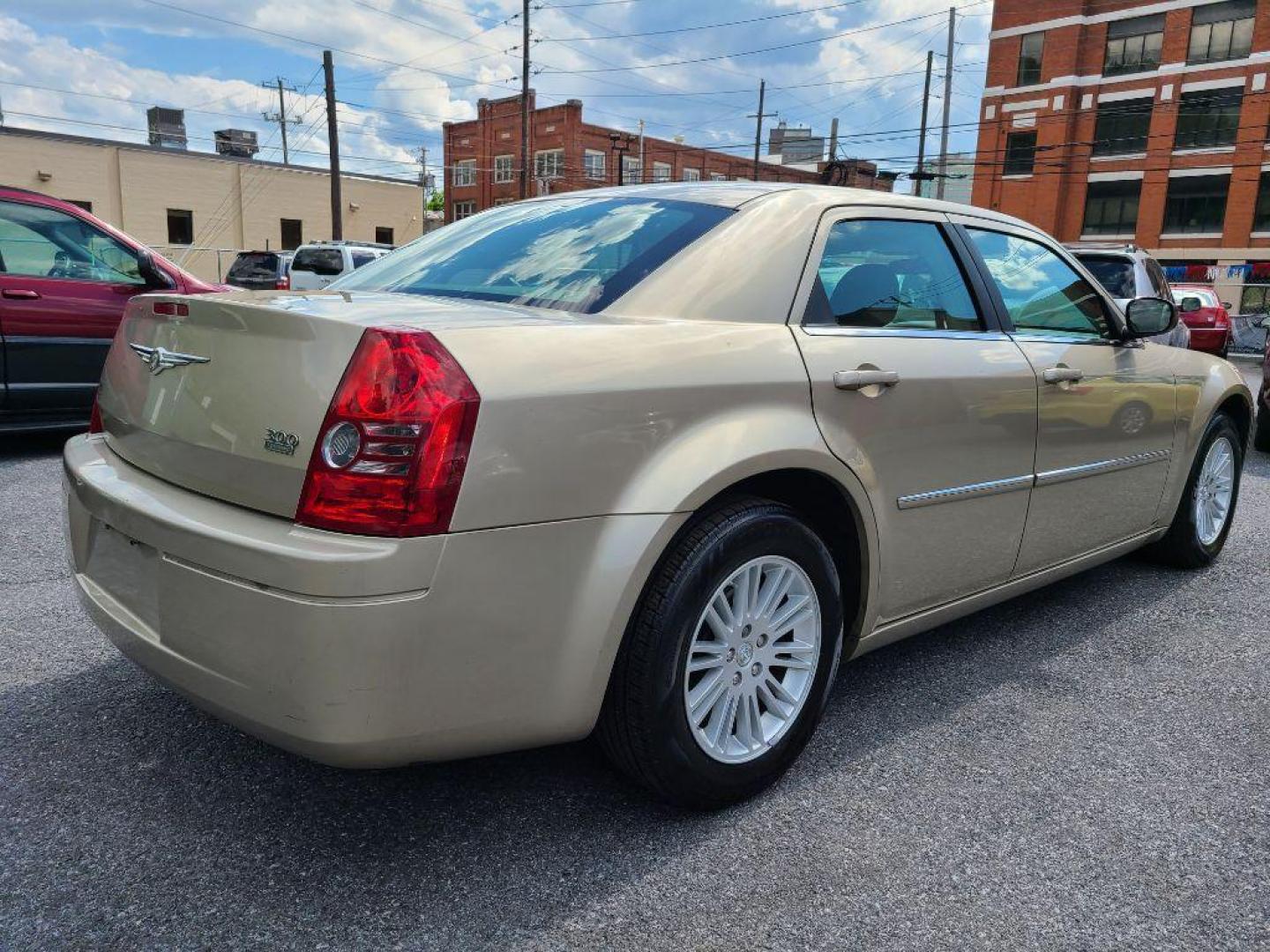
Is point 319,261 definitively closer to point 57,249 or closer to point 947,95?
point 57,249

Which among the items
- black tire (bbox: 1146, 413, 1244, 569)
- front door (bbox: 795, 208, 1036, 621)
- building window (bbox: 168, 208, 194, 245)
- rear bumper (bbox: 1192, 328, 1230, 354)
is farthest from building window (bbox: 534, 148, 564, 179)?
front door (bbox: 795, 208, 1036, 621)

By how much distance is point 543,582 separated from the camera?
77.7 inches

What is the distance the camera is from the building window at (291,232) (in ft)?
130

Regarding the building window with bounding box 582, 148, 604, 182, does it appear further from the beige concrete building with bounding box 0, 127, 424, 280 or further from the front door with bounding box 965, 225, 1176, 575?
the front door with bounding box 965, 225, 1176, 575

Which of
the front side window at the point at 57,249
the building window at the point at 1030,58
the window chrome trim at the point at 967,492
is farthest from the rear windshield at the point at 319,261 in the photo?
the building window at the point at 1030,58

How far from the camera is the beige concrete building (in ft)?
109

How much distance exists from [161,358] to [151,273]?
489 cm

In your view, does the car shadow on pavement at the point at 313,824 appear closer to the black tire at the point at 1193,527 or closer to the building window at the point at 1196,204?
the black tire at the point at 1193,527

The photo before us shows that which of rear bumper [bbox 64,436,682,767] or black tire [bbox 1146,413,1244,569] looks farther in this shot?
black tire [bbox 1146,413,1244,569]

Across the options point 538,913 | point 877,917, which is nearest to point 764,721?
point 877,917

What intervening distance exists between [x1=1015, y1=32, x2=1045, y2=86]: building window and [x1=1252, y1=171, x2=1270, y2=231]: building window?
1050cm

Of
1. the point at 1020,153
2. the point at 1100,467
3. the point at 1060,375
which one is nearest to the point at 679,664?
the point at 1060,375

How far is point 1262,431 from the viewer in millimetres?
8516

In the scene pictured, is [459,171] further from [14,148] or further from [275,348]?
[275,348]
